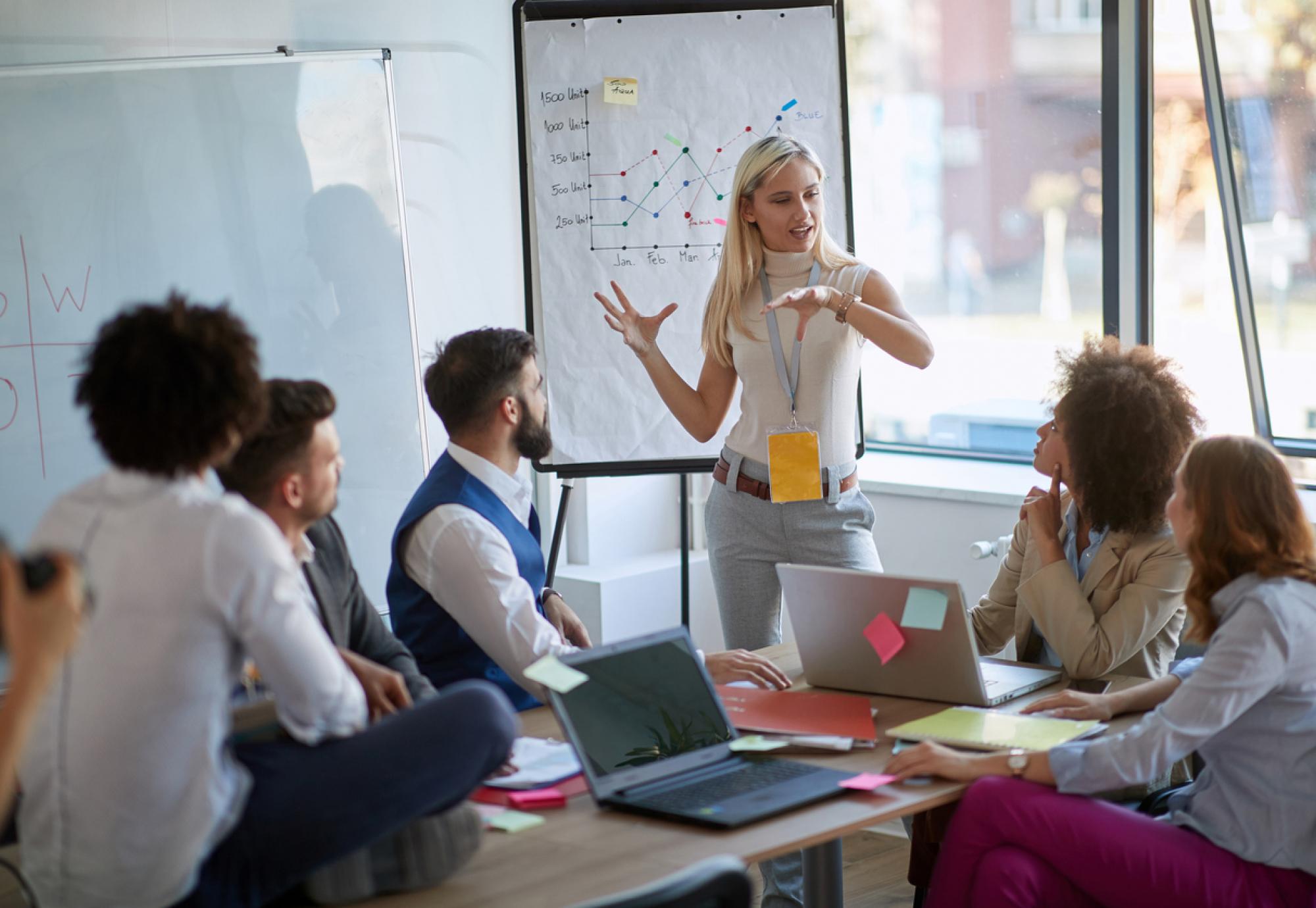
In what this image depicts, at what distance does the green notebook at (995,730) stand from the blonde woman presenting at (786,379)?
0.78 meters

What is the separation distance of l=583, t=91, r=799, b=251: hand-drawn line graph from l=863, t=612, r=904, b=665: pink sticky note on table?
57.6 inches

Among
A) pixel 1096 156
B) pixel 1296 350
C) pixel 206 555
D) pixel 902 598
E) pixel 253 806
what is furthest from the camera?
pixel 1096 156

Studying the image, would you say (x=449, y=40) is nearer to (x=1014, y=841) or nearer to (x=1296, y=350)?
(x=1296, y=350)

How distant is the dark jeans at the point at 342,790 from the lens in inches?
52.8

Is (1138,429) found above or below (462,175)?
below

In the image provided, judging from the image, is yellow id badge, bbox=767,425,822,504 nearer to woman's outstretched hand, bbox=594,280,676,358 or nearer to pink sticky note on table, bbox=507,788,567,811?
woman's outstretched hand, bbox=594,280,676,358

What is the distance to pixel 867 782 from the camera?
169 centimetres

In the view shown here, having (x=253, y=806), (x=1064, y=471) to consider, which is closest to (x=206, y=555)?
(x=253, y=806)

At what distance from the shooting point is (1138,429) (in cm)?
222

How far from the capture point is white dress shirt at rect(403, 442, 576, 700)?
2.07 m

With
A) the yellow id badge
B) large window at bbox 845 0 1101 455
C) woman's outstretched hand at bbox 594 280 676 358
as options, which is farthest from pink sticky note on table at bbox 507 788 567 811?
large window at bbox 845 0 1101 455

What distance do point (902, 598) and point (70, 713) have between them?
3.98 feet

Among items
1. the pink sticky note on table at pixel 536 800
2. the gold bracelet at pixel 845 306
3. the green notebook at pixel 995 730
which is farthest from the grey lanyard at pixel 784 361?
the pink sticky note on table at pixel 536 800

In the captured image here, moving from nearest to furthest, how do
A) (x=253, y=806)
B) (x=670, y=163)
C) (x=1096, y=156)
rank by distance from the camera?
(x=253, y=806) < (x=670, y=163) < (x=1096, y=156)
